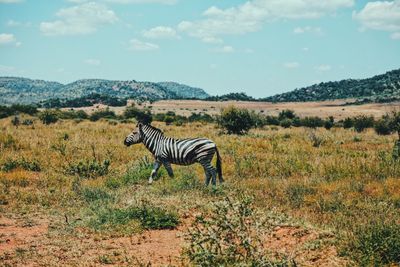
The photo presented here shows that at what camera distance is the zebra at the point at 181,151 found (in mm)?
13672

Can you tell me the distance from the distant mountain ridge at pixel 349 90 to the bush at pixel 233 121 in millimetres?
103252

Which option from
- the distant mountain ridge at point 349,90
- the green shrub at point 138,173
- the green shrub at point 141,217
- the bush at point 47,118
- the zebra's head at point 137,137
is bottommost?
the green shrub at point 141,217

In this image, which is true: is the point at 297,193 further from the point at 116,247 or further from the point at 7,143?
the point at 7,143

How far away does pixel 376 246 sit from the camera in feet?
22.6

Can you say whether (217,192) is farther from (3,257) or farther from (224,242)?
(3,257)

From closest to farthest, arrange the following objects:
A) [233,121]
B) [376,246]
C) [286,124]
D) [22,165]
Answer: [376,246], [22,165], [233,121], [286,124]

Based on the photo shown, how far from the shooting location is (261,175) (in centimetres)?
1534

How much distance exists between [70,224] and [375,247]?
6.15 meters

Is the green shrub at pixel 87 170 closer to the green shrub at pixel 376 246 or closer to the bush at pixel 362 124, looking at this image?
the green shrub at pixel 376 246

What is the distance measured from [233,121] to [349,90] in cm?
13623

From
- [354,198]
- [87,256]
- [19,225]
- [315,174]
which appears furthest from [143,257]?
[315,174]

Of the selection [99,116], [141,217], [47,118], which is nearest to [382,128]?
[47,118]

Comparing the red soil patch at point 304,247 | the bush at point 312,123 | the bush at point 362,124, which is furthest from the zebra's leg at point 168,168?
the bush at point 312,123

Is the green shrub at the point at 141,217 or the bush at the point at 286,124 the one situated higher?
the bush at the point at 286,124
